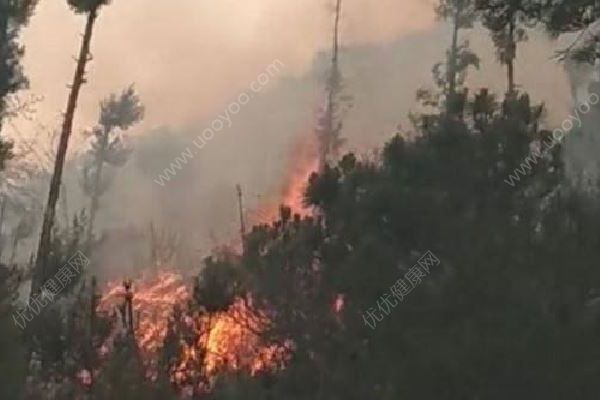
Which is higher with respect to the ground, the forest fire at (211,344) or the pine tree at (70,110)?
the pine tree at (70,110)

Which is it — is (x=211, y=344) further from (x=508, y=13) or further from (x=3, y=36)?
(x=508, y=13)

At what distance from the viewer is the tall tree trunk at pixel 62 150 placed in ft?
57.5

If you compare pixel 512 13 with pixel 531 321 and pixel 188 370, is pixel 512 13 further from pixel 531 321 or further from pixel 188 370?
pixel 188 370

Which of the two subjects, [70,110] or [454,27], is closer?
[70,110]

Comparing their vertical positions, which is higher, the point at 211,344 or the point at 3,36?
the point at 3,36

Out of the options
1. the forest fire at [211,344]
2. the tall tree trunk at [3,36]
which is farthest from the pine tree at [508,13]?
the tall tree trunk at [3,36]

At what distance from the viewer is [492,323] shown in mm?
13422

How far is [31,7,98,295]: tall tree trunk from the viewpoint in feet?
57.5

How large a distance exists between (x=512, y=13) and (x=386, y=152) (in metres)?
8.96

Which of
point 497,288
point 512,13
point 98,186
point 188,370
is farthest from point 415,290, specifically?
point 98,186

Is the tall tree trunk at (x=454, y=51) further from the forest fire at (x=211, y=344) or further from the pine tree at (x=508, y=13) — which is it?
the pine tree at (x=508, y=13)

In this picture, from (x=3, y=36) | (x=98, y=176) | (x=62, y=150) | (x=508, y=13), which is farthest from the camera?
(x=98, y=176)

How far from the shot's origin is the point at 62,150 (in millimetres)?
19266

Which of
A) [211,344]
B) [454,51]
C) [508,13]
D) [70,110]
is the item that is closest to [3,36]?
[70,110]
